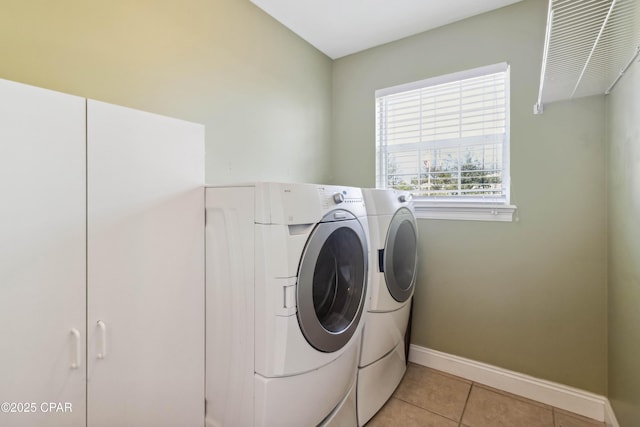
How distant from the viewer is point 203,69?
1.69 metres

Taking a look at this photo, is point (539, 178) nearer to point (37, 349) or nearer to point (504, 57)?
point (504, 57)

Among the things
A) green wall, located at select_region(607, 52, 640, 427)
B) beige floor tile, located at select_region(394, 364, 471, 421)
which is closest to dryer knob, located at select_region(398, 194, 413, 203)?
green wall, located at select_region(607, 52, 640, 427)

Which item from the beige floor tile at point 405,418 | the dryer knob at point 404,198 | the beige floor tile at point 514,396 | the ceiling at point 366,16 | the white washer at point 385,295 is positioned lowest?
the beige floor tile at point 405,418

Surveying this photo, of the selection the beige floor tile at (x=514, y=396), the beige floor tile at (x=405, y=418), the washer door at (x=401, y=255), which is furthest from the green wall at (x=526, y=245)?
the beige floor tile at (x=405, y=418)

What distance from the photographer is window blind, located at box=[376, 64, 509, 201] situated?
2.07m

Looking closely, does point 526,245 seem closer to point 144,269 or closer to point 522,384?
point 522,384

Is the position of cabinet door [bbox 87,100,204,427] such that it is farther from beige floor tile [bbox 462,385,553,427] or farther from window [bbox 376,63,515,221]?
window [bbox 376,63,515,221]

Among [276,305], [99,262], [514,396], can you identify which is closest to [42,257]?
[99,262]

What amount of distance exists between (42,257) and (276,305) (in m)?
0.71

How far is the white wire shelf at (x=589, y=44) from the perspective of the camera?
1045mm

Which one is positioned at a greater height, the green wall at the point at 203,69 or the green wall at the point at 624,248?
the green wall at the point at 203,69

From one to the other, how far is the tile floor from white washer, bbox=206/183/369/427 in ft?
1.93

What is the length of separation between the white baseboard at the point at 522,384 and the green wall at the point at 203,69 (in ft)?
5.59

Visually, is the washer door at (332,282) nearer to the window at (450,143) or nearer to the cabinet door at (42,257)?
the cabinet door at (42,257)
